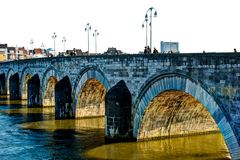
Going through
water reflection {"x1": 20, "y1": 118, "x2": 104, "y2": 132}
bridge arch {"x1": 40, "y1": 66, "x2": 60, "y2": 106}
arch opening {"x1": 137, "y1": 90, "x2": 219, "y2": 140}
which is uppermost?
bridge arch {"x1": 40, "y1": 66, "x2": 60, "y2": 106}

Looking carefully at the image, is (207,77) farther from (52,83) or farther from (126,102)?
(52,83)

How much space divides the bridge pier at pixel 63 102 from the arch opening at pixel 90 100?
837mm

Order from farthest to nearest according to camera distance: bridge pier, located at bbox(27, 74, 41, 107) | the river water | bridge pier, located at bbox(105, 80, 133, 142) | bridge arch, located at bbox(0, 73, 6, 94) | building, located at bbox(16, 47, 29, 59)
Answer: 1. building, located at bbox(16, 47, 29, 59)
2. bridge arch, located at bbox(0, 73, 6, 94)
3. bridge pier, located at bbox(27, 74, 41, 107)
4. bridge pier, located at bbox(105, 80, 133, 142)
5. the river water

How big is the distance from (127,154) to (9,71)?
42.9 m

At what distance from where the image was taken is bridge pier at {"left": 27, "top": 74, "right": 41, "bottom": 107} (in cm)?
4238

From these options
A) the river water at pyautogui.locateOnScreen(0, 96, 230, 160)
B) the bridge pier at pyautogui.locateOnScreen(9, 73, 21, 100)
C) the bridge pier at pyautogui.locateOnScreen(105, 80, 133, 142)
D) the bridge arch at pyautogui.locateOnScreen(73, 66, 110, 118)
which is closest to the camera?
the river water at pyautogui.locateOnScreen(0, 96, 230, 160)

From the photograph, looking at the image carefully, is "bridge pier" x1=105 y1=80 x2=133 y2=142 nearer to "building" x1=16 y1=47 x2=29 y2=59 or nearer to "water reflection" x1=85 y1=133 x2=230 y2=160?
"water reflection" x1=85 y1=133 x2=230 y2=160

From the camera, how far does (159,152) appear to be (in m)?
21.4

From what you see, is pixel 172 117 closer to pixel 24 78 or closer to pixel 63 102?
pixel 63 102

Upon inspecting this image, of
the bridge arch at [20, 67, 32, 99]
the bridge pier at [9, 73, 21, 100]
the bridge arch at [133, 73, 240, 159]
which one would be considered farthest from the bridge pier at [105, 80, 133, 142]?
the bridge pier at [9, 73, 21, 100]

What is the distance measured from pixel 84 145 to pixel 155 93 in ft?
18.3

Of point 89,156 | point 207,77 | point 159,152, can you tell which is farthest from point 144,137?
point 207,77

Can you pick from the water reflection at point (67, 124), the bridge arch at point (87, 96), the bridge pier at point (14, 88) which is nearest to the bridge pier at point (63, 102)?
the bridge arch at point (87, 96)

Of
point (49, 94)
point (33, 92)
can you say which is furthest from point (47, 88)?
point (33, 92)
